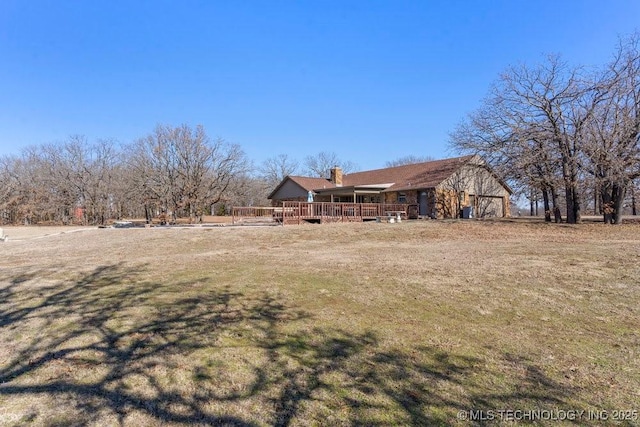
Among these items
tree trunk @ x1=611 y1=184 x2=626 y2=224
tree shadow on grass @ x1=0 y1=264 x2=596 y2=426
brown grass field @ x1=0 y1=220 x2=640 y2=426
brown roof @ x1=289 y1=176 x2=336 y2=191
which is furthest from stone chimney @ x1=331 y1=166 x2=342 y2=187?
tree shadow on grass @ x1=0 y1=264 x2=596 y2=426

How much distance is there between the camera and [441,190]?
2592cm

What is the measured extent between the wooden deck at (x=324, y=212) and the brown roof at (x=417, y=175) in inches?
113

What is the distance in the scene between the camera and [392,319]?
13.4ft

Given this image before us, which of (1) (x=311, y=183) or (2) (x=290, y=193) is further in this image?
(2) (x=290, y=193)

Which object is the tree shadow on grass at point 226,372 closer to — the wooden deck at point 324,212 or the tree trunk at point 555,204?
the wooden deck at point 324,212

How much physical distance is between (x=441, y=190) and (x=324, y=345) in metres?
24.4

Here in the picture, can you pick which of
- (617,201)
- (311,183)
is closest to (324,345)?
(617,201)

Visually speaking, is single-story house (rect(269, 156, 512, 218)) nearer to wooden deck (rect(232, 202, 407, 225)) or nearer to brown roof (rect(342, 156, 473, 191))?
brown roof (rect(342, 156, 473, 191))

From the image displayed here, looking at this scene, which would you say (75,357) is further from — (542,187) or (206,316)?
(542,187)

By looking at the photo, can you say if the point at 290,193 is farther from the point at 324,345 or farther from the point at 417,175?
the point at 324,345

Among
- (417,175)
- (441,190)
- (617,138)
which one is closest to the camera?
(617,138)

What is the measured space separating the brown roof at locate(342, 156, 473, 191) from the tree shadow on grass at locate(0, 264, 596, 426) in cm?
2322

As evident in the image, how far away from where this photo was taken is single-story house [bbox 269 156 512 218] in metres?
26.0

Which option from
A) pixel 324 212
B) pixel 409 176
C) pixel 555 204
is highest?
pixel 409 176
